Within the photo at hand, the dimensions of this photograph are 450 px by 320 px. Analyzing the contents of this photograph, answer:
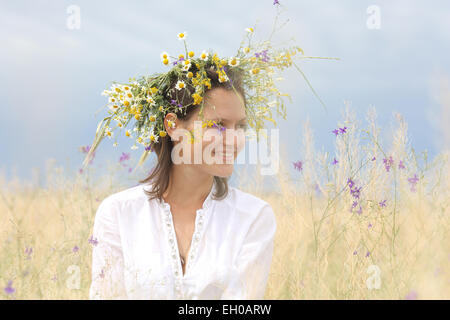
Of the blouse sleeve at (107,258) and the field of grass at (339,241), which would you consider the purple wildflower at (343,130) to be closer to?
the field of grass at (339,241)

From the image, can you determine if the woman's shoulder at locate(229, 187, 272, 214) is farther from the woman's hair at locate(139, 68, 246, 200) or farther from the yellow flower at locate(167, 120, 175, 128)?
the yellow flower at locate(167, 120, 175, 128)

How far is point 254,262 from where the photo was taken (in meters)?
2.21

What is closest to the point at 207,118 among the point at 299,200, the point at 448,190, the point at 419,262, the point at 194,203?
the point at 194,203

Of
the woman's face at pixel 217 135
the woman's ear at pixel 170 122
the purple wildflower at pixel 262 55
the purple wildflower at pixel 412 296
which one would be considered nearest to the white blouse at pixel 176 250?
the woman's face at pixel 217 135

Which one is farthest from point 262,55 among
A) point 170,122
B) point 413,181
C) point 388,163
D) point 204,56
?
point 413,181

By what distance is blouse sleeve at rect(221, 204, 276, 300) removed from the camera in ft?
6.95

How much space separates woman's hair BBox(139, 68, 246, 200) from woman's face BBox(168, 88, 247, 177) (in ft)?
0.15

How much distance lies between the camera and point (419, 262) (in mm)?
2221

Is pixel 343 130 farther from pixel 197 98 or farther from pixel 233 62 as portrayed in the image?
pixel 197 98

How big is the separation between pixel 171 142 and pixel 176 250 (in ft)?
2.06

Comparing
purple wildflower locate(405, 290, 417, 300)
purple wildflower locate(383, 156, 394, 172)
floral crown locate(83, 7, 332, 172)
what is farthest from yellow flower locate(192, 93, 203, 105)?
purple wildflower locate(405, 290, 417, 300)

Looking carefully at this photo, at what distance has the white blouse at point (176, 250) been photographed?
2.13 metres
